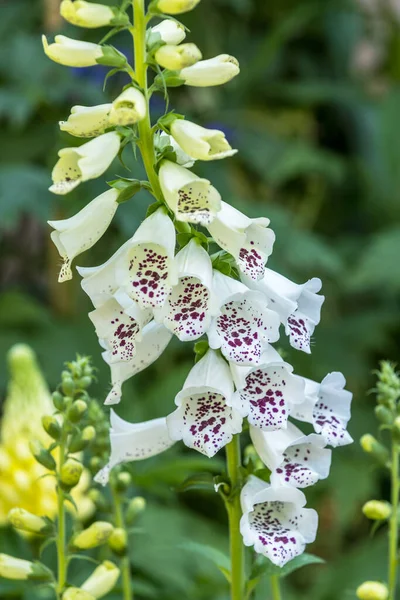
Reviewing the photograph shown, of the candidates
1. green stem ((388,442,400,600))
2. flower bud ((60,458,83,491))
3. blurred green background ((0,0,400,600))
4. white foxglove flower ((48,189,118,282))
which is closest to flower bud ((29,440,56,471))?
flower bud ((60,458,83,491))

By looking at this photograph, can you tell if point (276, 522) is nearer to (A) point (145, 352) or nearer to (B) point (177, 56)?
(A) point (145, 352)

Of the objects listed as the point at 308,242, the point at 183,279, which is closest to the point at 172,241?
the point at 183,279

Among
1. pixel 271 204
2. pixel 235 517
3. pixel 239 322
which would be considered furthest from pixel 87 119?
pixel 271 204

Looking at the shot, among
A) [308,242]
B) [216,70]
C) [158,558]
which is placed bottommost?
[158,558]

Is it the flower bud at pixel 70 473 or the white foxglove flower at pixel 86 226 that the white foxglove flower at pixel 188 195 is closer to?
the white foxglove flower at pixel 86 226

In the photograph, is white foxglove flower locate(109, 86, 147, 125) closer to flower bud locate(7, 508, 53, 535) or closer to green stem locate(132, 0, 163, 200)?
green stem locate(132, 0, 163, 200)

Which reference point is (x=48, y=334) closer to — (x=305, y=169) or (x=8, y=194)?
(x=8, y=194)
